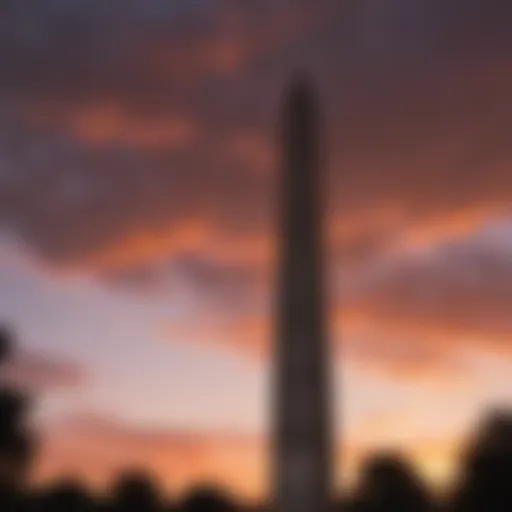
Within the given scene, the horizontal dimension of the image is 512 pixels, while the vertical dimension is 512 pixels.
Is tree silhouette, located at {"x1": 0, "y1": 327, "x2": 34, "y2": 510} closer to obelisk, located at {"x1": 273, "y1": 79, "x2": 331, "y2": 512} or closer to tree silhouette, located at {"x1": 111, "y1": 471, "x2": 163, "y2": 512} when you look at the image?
tree silhouette, located at {"x1": 111, "y1": 471, "x2": 163, "y2": 512}

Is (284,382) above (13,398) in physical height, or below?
below

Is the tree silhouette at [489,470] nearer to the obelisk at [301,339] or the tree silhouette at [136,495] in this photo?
the tree silhouette at [136,495]

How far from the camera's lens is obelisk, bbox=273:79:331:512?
38875 millimetres

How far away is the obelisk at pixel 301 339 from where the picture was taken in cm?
3888

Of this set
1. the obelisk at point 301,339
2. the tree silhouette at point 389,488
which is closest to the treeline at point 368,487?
the tree silhouette at point 389,488

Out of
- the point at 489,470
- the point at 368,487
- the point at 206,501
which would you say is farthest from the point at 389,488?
the point at 206,501

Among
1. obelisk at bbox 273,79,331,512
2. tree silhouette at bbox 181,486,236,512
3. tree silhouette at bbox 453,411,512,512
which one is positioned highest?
tree silhouette at bbox 181,486,236,512

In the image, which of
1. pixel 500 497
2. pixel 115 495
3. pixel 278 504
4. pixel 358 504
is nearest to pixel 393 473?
pixel 358 504

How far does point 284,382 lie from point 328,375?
1.60m

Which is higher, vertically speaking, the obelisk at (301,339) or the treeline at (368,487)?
the treeline at (368,487)

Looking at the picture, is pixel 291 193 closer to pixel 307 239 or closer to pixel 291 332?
pixel 307 239

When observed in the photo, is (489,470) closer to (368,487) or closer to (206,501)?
(368,487)

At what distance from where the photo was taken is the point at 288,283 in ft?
128

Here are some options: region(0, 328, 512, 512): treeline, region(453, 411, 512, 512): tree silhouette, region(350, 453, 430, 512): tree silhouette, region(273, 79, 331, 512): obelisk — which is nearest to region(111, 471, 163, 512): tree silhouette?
region(0, 328, 512, 512): treeline
